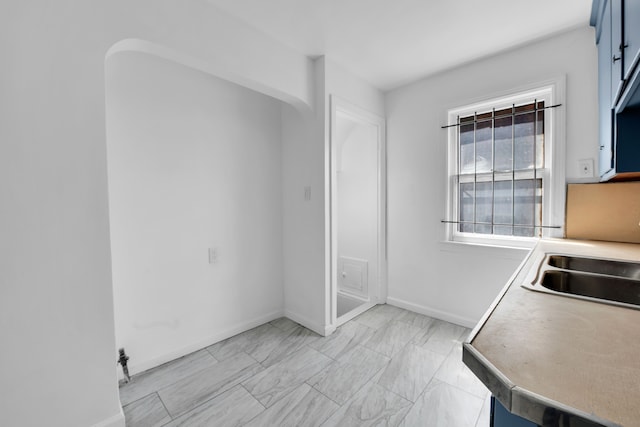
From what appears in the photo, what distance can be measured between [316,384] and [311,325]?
2.53 feet

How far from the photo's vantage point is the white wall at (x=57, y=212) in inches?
45.6

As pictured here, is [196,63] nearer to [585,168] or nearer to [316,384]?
[316,384]

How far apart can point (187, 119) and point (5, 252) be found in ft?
4.51

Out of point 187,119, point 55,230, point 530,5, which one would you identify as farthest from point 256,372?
point 530,5

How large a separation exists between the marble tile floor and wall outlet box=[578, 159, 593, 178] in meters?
1.57

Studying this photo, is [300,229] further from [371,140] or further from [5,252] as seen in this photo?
[5,252]

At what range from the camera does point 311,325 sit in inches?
99.5

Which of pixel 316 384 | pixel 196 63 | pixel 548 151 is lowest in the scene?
pixel 316 384

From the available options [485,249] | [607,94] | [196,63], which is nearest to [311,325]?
[485,249]

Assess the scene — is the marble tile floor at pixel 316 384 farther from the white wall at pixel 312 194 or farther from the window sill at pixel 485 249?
the window sill at pixel 485 249

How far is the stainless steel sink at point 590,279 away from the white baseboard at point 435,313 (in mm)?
1242

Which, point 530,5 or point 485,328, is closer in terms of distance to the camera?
point 485,328

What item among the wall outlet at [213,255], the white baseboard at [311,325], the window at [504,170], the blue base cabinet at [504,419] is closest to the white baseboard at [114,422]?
the wall outlet at [213,255]

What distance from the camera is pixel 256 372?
1.89 metres
